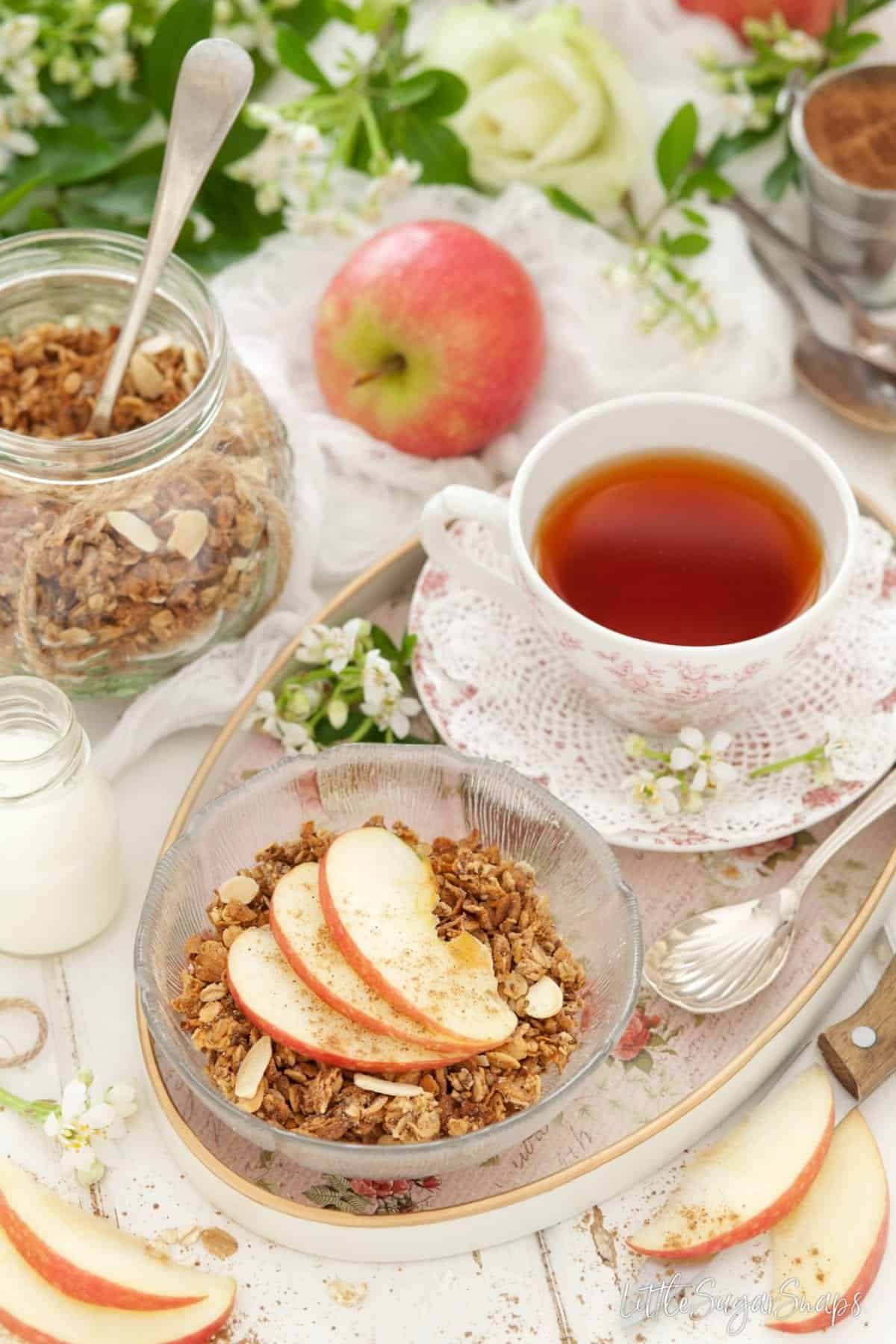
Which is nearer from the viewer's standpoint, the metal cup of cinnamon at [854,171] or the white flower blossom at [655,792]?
the white flower blossom at [655,792]

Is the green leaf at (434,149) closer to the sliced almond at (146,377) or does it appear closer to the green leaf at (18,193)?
the green leaf at (18,193)

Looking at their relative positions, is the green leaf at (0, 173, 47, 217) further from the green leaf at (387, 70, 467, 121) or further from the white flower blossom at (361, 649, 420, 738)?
the white flower blossom at (361, 649, 420, 738)

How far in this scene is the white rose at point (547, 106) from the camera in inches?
71.6

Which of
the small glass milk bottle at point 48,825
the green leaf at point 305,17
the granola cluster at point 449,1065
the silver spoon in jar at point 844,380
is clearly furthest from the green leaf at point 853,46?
the small glass milk bottle at point 48,825

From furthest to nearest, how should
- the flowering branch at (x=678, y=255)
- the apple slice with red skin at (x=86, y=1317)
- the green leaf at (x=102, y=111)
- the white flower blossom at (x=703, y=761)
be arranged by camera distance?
the green leaf at (x=102, y=111)
the flowering branch at (x=678, y=255)
the white flower blossom at (x=703, y=761)
the apple slice with red skin at (x=86, y=1317)

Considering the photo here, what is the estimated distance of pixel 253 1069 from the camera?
112 centimetres

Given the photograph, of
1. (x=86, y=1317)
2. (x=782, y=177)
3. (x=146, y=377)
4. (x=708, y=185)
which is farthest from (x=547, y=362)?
(x=86, y=1317)

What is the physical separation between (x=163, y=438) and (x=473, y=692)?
0.36 meters

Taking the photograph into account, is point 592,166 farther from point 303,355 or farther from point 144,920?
point 144,920

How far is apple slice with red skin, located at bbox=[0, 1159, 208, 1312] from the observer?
3.58 ft

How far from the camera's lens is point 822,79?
5.99 ft

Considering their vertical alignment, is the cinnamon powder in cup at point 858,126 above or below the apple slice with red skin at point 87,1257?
above

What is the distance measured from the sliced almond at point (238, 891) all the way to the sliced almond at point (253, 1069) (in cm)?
12

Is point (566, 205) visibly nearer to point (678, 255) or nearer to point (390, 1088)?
point (678, 255)
